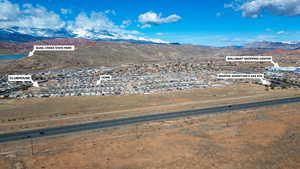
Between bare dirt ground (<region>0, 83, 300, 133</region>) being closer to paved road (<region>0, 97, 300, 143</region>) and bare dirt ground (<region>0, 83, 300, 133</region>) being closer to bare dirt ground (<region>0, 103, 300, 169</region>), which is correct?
paved road (<region>0, 97, 300, 143</region>)

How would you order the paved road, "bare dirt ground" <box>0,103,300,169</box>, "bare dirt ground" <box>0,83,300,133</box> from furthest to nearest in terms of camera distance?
1. "bare dirt ground" <box>0,83,300,133</box>
2. the paved road
3. "bare dirt ground" <box>0,103,300,169</box>

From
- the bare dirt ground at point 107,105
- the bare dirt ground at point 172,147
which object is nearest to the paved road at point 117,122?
the bare dirt ground at point 172,147

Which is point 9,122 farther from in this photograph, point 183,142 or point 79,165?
point 183,142

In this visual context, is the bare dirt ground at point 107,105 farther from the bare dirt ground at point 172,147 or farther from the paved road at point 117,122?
the bare dirt ground at point 172,147

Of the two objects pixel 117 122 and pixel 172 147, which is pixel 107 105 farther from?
pixel 172 147

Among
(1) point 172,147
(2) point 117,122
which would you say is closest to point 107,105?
(2) point 117,122

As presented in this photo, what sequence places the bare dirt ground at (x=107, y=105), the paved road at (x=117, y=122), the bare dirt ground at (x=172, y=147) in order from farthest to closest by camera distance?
the bare dirt ground at (x=107, y=105), the paved road at (x=117, y=122), the bare dirt ground at (x=172, y=147)

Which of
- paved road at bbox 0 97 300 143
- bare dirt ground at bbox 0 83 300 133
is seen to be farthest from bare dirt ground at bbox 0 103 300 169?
bare dirt ground at bbox 0 83 300 133
